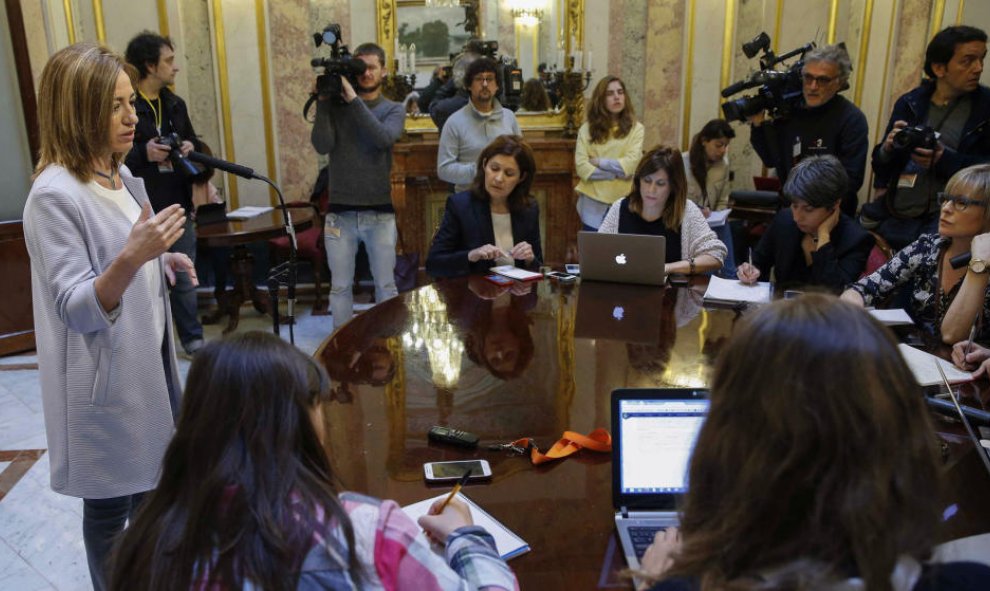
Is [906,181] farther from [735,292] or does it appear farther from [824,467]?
[824,467]

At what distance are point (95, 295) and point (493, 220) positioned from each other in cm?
190

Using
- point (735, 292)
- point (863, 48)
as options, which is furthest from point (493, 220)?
point (863, 48)

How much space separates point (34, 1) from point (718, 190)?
4.08m

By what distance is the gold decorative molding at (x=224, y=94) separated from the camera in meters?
5.13

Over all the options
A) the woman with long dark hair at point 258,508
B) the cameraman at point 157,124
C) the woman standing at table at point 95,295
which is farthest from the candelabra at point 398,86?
the woman with long dark hair at point 258,508

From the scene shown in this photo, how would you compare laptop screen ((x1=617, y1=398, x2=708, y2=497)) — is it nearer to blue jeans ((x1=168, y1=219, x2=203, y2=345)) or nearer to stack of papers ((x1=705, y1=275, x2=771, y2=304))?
stack of papers ((x1=705, y1=275, x2=771, y2=304))

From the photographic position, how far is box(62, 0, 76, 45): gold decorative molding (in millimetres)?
4656

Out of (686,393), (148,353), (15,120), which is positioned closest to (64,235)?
(148,353)

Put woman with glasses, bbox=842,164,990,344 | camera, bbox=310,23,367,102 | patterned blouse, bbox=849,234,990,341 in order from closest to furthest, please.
A: woman with glasses, bbox=842,164,990,344
patterned blouse, bbox=849,234,990,341
camera, bbox=310,23,367,102

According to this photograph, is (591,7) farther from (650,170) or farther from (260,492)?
(260,492)

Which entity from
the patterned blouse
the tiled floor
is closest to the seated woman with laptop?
the patterned blouse

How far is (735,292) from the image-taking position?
8.68 feet

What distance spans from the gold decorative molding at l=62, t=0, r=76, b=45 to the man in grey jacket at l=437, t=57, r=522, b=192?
2.62m

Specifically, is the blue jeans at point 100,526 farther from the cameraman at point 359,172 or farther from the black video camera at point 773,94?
the black video camera at point 773,94
